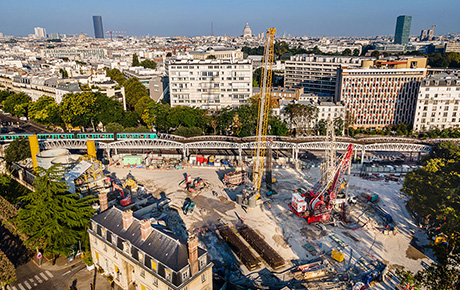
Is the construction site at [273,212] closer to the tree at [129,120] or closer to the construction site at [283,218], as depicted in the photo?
the construction site at [283,218]

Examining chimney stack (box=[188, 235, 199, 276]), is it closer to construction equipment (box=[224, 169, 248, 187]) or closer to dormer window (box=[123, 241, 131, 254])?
dormer window (box=[123, 241, 131, 254])

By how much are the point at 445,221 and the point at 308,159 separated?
30.8 metres

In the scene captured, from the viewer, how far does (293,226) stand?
44.4 m

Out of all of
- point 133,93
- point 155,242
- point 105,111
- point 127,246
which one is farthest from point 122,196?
point 133,93

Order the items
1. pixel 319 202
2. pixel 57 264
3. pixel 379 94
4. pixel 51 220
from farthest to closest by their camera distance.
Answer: pixel 379 94 < pixel 319 202 < pixel 57 264 < pixel 51 220

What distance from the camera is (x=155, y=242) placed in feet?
94.9

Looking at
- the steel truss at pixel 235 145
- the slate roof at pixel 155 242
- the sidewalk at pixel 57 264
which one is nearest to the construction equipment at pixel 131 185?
the steel truss at pixel 235 145

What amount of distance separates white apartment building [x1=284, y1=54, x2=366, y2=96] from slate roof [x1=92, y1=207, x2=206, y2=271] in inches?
4063

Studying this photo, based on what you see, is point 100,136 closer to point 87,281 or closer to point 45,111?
point 45,111

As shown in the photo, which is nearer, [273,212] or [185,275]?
[185,275]

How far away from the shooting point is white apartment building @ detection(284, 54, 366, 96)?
123m

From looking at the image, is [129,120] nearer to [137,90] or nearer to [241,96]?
[137,90]

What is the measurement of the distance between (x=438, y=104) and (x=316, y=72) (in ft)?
169

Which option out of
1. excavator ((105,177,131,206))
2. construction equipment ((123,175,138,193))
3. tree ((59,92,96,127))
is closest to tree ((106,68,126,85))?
tree ((59,92,96,127))
